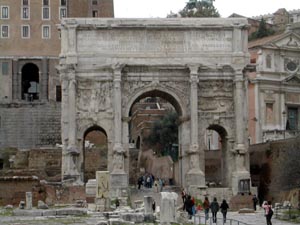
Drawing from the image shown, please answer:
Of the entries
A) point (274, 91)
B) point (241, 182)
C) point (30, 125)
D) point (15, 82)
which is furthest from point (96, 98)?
point (15, 82)

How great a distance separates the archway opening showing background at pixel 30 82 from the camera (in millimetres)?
86887

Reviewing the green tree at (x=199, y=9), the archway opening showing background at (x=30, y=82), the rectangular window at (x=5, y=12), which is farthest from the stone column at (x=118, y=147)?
the green tree at (x=199, y=9)

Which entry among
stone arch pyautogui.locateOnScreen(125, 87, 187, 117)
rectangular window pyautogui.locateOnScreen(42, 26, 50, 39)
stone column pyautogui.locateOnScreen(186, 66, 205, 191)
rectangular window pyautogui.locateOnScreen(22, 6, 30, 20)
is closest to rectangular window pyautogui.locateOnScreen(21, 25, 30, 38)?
rectangular window pyautogui.locateOnScreen(22, 6, 30, 20)

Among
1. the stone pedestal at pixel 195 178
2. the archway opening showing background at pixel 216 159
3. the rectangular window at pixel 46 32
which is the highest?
the rectangular window at pixel 46 32

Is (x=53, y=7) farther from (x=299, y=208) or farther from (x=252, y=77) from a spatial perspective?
(x=299, y=208)

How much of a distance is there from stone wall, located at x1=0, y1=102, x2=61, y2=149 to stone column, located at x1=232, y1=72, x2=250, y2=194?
96.4ft

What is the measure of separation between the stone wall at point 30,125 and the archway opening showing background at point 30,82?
20.4 feet

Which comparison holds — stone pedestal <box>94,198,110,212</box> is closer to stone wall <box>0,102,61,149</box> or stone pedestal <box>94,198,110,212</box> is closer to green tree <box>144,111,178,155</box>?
green tree <box>144,111,178,155</box>

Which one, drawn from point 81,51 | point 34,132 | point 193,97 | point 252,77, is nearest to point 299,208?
point 193,97

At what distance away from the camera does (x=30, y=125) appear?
7919 cm

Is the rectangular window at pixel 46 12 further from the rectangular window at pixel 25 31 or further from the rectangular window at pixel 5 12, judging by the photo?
the rectangular window at pixel 5 12

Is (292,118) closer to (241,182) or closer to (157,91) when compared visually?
(157,91)

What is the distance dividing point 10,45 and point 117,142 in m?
36.6

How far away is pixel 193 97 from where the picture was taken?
51969 mm
